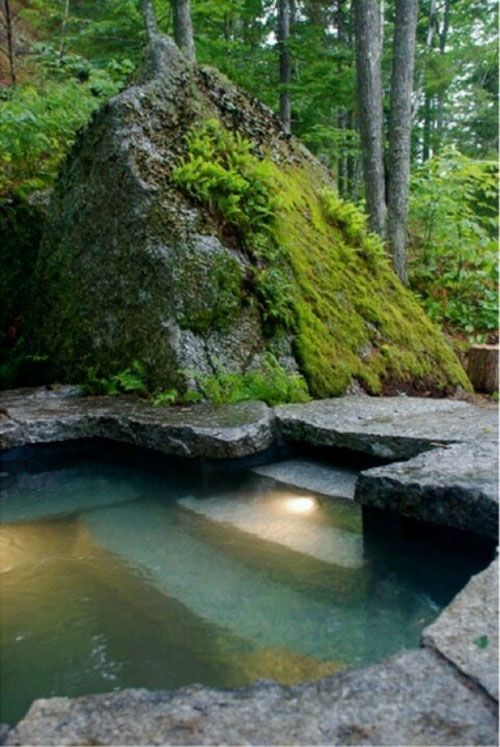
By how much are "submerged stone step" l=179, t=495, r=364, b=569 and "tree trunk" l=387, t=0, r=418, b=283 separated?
677cm

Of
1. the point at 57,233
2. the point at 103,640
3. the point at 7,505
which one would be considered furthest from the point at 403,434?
the point at 57,233

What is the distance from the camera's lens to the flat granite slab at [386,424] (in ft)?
13.4

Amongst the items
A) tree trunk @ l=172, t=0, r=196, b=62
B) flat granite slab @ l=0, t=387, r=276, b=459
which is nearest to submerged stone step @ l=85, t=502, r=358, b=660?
flat granite slab @ l=0, t=387, r=276, b=459

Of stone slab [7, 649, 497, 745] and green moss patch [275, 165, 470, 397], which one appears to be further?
green moss patch [275, 165, 470, 397]

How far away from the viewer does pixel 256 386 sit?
5426 millimetres

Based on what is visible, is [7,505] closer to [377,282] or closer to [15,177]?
[377,282]

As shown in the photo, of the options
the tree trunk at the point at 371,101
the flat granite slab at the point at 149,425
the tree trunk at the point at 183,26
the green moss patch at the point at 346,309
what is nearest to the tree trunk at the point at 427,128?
the tree trunk at the point at 371,101

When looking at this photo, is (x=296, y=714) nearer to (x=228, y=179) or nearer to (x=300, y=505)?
(x=300, y=505)

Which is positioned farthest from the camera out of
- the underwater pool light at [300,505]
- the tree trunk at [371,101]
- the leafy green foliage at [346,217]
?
the tree trunk at [371,101]

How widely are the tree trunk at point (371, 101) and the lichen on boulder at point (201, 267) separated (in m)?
2.40

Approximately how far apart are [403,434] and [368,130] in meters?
7.03

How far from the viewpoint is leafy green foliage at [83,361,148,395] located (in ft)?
18.1

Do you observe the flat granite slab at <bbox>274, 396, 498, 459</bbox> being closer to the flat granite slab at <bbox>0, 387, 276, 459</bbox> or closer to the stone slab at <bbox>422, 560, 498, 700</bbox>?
the flat granite slab at <bbox>0, 387, 276, 459</bbox>

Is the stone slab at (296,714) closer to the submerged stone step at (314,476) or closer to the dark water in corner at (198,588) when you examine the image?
the dark water in corner at (198,588)
